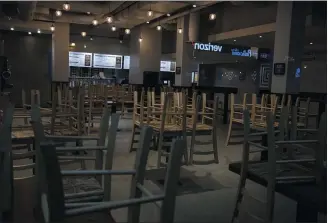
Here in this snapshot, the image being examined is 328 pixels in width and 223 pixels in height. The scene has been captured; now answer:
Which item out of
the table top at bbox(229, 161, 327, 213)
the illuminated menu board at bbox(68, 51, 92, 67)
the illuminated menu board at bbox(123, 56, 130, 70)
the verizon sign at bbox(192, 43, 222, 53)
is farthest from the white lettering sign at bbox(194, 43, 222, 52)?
the table top at bbox(229, 161, 327, 213)

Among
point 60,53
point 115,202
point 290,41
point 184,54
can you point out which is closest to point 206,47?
point 184,54

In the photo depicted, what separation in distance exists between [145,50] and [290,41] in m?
6.51

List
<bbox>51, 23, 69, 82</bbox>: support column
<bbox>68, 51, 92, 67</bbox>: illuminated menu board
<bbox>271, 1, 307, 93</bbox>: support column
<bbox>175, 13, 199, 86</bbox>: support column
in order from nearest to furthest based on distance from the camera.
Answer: <bbox>271, 1, 307, 93</bbox>: support column < <bbox>175, 13, 199, 86</bbox>: support column < <bbox>51, 23, 69, 82</bbox>: support column < <bbox>68, 51, 92, 67</bbox>: illuminated menu board

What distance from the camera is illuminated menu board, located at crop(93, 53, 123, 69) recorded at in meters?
16.0

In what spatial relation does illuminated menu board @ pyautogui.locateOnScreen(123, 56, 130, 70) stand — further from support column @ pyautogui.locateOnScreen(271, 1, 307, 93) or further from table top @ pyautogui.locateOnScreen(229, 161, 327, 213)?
table top @ pyautogui.locateOnScreen(229, 161, 327, 213)

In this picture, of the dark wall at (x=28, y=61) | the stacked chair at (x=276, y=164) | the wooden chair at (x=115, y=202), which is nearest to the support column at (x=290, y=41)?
the stacked chair at (x=276, y=164)

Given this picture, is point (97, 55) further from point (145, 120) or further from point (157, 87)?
point (145, 120)

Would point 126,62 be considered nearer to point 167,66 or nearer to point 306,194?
point 167,66

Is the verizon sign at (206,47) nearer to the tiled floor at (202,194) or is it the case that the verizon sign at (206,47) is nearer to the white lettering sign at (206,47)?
the white lettering sign at (206,47)

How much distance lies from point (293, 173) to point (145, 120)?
10.1ft

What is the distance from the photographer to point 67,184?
79.0 inches

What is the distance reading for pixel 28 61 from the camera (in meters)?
12.6

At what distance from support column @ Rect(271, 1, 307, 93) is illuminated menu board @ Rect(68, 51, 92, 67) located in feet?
31.9

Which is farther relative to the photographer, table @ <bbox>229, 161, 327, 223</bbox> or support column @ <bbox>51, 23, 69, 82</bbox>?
support column @ <bbox>51, 23, 69, 82</bbox>
